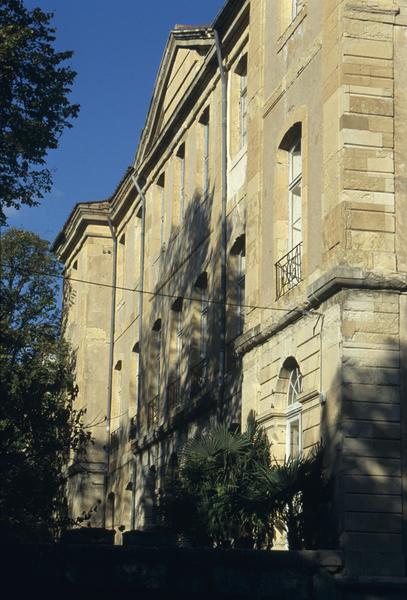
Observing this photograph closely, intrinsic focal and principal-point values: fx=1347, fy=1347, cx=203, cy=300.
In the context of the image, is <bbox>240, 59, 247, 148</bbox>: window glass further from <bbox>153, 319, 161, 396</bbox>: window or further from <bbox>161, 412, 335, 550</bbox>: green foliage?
<bbox>161, 412, 335, 550</bbox>: green foliage

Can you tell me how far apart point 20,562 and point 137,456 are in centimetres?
1691

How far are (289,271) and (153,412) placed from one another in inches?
471

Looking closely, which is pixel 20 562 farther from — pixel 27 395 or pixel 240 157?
pixel 240 157

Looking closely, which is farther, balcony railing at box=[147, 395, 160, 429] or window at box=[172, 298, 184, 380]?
balcony railing at box=[147, 395, 160, 429]

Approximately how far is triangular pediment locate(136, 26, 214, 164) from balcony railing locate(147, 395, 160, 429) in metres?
6.34

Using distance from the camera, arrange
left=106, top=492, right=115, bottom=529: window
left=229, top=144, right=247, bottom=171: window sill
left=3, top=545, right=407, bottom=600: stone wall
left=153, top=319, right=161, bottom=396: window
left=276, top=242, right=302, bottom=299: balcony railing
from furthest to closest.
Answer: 1. left=106, top=492, right=115, bottom=529: window
2. left=153, top=319, right=161, bottom=396: window
3. left=229, top=144, right=247, bottom=171: window sill
4. left=276, top=242, right=302, bottom=299: balcony railing
5. left=3, top=545, right=407, bottom=600: stone wall

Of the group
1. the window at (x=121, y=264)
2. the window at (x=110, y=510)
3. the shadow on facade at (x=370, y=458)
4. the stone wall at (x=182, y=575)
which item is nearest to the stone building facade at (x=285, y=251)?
the shadow on facade at (x=370, y=458)

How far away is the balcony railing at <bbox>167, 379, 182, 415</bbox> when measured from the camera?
28.3m

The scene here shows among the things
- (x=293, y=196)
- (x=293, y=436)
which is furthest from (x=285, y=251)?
(x=293, y=436)

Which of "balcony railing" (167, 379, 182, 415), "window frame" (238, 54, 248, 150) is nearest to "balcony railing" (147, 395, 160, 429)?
"balcony railing" (167, 379, 182, 415)

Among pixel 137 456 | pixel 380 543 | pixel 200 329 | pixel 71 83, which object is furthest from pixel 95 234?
pixel 380 543

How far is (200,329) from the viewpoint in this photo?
91.0ft

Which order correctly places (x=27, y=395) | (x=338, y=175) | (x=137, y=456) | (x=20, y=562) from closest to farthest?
1. (x=20, y=562)
2. (x=338, y=175)
3. (x=27, y=395)
4. (x=137, y=456)

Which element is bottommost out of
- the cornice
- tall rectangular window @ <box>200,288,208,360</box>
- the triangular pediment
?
the cornice
